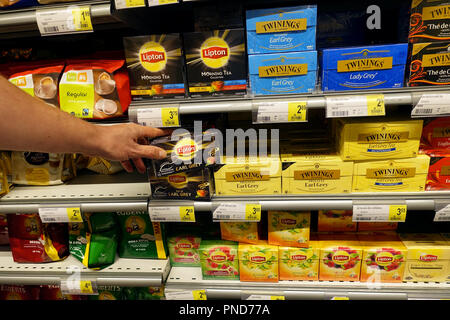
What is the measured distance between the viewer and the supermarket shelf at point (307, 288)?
138 centimetres

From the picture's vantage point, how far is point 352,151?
1.24m

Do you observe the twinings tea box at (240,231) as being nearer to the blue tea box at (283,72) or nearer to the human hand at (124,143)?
the human hand at (124,143)

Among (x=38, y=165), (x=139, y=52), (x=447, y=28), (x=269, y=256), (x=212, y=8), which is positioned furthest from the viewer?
(x=38, y=165)

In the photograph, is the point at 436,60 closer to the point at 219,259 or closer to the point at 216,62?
the point at 216,62

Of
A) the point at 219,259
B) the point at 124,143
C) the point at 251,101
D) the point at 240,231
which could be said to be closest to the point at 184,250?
the point at 219,259

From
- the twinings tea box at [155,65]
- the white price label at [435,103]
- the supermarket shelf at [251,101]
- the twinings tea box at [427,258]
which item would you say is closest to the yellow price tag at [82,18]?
the twinings tea box at [155,65]

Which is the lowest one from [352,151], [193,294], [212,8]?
[193,294]

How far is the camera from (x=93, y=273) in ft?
5.06

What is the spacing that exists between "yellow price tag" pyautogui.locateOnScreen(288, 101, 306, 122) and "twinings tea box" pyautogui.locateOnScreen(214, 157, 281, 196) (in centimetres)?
22

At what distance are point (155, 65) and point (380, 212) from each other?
107 cm

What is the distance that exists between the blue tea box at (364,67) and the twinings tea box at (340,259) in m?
0.71

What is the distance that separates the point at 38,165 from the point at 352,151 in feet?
4.93

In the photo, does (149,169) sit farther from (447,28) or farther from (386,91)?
(447,28)

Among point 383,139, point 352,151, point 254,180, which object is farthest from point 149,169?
point 383,139
